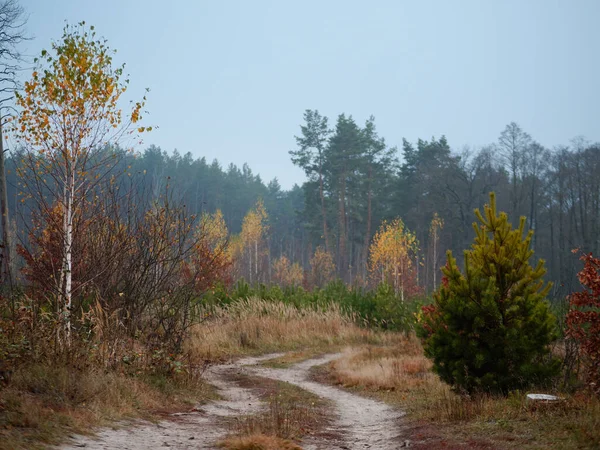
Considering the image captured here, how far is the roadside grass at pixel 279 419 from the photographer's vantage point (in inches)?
242

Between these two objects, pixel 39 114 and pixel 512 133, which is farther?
pixel 512 133

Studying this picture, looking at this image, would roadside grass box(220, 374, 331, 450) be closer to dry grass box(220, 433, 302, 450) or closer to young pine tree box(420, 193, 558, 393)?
dry grass box(220, 433, 302, 450)

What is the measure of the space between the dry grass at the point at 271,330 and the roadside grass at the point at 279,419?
415 cm

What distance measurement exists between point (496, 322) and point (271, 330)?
11.7 m

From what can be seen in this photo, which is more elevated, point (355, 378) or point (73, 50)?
point (73, 50)

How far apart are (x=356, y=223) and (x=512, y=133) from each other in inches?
684

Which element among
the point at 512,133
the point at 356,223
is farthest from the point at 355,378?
the point at 356,223

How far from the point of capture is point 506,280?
878cm

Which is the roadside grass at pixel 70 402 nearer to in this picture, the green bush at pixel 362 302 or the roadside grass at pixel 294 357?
the roadside grass at pixel 294 357

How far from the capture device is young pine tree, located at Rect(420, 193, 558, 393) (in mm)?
8445

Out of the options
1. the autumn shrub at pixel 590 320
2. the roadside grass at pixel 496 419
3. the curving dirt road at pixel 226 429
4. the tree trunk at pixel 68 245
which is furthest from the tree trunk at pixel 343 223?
the autumn shrub at pixel 590 320

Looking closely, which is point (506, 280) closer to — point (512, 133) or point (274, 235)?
point (512, 133)

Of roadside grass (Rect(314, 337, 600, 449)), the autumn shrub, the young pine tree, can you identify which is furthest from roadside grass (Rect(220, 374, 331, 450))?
the autumn shrub

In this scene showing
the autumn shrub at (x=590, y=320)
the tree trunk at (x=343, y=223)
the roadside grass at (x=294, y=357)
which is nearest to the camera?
the autumn shrub at (x=590, y=320)
